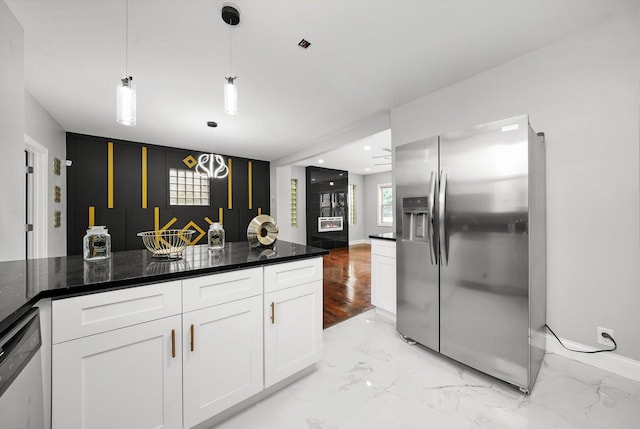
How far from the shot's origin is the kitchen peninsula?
0.96 meters

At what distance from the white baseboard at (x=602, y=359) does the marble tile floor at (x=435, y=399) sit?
4cm

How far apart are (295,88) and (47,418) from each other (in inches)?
116

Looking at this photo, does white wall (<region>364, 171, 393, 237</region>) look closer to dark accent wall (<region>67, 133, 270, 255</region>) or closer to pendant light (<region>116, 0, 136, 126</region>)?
dark accent wall (<region>67, 133, 270, 255</region>)

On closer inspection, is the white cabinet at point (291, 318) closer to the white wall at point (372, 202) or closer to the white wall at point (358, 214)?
the white wall at point (358, 214)

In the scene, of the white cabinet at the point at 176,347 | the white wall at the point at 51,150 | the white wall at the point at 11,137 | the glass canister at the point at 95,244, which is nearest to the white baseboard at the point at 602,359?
the white cabinet at the point at 176,347

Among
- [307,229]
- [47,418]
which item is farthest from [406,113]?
[307,229]

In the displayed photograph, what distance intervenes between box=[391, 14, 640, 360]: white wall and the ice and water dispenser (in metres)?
1.03

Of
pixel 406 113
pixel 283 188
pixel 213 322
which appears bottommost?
pixel 213 322

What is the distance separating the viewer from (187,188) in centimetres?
543

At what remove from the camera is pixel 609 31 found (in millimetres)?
1783

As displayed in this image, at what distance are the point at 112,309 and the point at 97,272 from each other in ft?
0.79

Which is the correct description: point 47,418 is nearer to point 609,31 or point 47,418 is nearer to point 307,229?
point 609,31

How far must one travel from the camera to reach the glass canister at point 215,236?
1.83 m

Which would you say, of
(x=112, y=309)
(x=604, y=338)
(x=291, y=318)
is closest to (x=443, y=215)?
(x=291, y=318)
